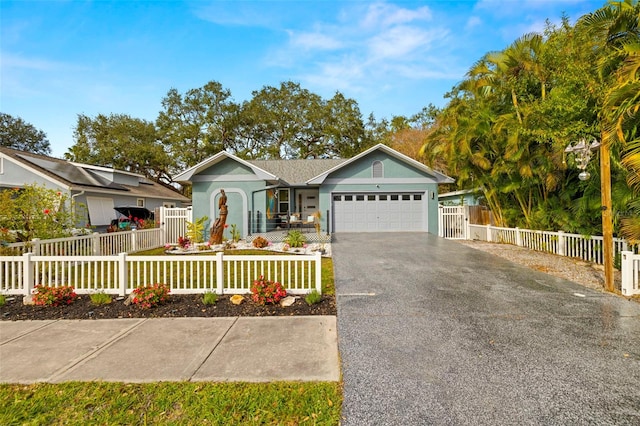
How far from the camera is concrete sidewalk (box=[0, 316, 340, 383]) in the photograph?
312 centimetres

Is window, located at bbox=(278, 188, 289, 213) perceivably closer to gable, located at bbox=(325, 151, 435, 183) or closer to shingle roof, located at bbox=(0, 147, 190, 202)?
gable, located at bbox=(325, 151, 435, 183)

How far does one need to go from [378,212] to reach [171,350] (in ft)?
46.3

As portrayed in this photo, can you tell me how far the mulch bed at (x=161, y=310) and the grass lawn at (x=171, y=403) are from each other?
198 centimetres

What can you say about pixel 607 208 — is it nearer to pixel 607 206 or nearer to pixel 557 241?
pixel 607 206

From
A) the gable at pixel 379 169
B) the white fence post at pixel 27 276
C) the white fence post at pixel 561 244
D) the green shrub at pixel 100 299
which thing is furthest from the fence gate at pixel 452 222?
the white fence post at pixel 27 276

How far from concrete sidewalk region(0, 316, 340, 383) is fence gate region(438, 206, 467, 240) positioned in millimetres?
12468

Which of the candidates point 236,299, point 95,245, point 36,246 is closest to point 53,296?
point 36,246

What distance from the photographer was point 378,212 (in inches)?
661

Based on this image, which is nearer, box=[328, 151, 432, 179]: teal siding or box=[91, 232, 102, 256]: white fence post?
box=[91, 232, 102, 256]: white fence post

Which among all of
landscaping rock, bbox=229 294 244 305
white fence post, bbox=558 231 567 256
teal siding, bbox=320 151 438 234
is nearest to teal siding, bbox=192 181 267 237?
teal siding, bbox=320 151 438 234

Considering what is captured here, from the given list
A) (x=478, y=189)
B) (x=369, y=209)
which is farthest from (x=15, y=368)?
(x=478, y=189)

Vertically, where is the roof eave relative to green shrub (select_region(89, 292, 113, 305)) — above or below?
above

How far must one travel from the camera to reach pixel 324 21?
10289mm

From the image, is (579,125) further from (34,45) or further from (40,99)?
(40,99)
